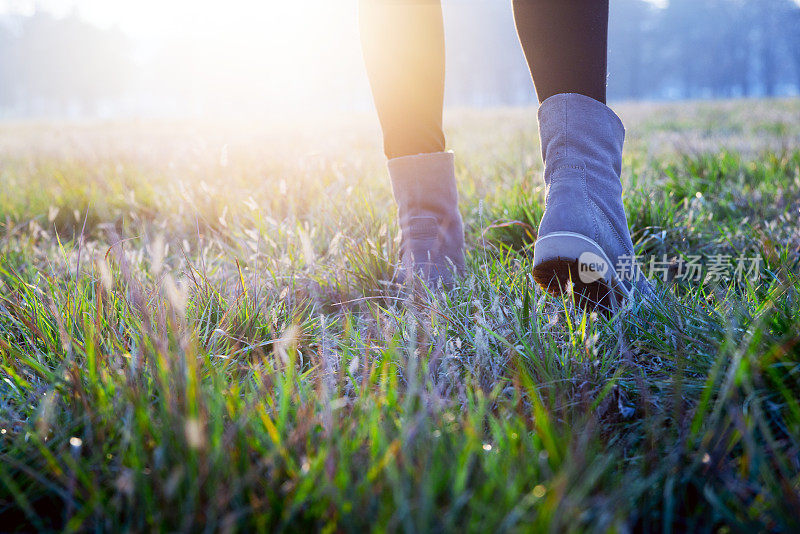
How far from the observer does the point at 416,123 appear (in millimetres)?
1779

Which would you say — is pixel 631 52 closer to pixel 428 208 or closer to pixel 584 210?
pixel 428 208

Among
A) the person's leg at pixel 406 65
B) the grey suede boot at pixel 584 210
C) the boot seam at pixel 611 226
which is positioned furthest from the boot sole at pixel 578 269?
the person's leg at pixel 406 65

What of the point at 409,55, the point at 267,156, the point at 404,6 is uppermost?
the point at 404,6

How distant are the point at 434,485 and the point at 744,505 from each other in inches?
17.5

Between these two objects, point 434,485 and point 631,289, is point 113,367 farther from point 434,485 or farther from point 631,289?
point 631,289

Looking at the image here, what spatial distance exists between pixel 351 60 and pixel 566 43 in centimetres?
6150

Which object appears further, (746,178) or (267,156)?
(267,156)

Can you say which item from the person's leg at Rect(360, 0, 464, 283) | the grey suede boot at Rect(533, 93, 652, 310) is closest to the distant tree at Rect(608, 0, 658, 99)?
the person's leg at Rect(360, 0, 464, 283)

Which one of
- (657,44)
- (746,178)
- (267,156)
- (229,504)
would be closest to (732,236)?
(746,178)

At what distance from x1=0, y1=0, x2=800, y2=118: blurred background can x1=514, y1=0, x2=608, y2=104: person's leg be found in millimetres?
56357

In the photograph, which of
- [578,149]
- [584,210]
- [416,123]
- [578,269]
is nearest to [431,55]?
[416,123]

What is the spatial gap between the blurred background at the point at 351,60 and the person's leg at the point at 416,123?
184 ft

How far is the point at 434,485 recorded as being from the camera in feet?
2.31

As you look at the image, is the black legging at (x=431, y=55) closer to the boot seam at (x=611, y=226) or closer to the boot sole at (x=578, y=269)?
the boot seam at (x=611, y=226)
